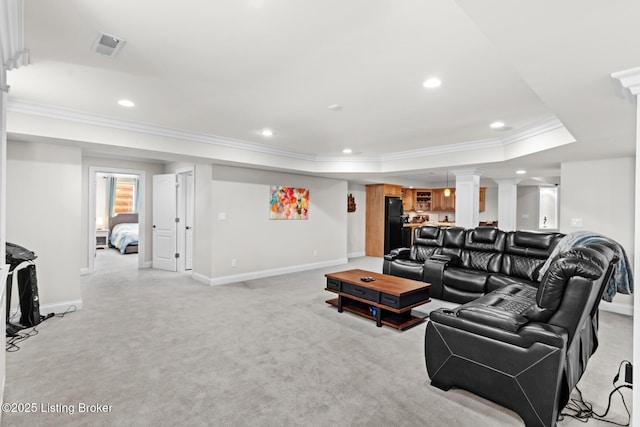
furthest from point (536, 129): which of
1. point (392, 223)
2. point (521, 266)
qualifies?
point (392, 223)

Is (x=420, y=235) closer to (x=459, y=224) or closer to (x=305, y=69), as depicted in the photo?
(x=459, y=224)

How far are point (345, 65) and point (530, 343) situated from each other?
2271 mm

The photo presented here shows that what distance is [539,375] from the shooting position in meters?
1.93

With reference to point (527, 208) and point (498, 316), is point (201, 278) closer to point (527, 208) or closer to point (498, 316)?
point (498, 316)

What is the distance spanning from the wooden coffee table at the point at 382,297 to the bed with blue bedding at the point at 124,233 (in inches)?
271

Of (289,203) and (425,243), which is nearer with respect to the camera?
(425,243)

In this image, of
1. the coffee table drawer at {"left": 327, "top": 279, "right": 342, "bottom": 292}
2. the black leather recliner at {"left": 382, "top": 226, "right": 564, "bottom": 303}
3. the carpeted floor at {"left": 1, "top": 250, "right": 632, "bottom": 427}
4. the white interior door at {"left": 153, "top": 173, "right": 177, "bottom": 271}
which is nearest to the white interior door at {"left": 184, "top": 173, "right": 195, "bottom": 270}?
the white interior door at {"left": 153, "top": 173, "right": 177, "bottom": 271}

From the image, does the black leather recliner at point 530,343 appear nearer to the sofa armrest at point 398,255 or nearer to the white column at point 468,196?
the sofa armrest at point 398,255

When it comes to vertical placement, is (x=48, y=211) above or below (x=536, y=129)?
below

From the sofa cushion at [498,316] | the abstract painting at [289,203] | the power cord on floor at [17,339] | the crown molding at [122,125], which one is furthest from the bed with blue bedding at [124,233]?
the sofa cushion at [498,316]

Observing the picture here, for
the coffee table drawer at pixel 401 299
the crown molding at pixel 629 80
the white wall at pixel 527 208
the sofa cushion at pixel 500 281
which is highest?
the crown molding at pixel 629 80

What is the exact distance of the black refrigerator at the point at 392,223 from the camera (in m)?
8.76

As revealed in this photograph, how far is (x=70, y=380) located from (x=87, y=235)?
468cm

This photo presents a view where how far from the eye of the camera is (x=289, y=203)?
263 inches
